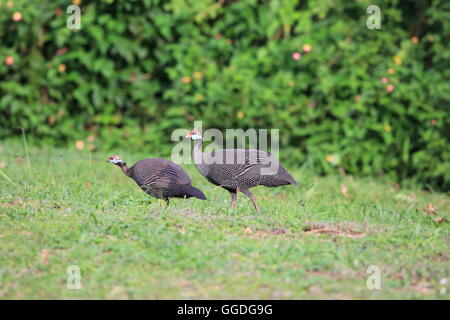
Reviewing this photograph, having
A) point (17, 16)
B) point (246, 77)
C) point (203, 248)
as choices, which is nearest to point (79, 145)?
point (17, 16)

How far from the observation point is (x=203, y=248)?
4551mm

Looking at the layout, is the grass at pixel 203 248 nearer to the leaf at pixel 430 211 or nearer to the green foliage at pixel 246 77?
the leaf at pixel 430 211

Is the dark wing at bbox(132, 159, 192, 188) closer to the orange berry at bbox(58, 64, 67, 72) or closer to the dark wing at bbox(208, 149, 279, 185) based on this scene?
the dark wing at bbox(208, 149, 279, 185)

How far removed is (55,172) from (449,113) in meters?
4.46

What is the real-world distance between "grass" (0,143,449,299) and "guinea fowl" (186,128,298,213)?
22 centimetres

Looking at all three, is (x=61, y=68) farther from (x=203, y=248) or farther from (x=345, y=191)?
(x=203, y=248)

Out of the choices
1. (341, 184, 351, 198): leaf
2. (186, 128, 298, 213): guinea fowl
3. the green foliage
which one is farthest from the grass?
the green foliage

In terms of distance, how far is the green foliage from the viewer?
861 centimetres

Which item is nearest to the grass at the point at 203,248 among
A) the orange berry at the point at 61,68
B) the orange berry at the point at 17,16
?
the orange berry at the point at 61,68

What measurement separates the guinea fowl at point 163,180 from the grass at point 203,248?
10 centimetres
